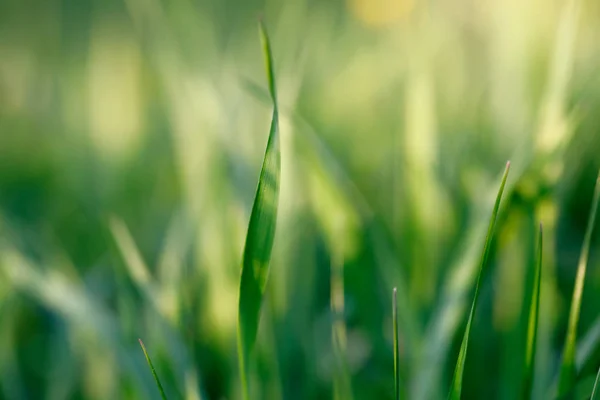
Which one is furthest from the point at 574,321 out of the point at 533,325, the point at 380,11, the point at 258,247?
the point at 380,11

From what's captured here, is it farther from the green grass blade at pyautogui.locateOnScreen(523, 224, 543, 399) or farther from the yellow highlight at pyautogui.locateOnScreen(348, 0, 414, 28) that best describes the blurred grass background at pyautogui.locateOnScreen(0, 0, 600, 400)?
the yellow highlight at pyautogui.locateOnScreen(348, 0, 414, 28)

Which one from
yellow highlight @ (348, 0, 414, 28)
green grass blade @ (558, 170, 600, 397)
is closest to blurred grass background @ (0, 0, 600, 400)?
green grass blade @ (558, 170, 600, 397)

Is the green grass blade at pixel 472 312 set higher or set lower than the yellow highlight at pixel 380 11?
lower

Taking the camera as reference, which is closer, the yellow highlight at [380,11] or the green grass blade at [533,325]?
the green grass blade at [533,325]

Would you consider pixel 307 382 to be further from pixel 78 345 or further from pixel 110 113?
pixel 110 113

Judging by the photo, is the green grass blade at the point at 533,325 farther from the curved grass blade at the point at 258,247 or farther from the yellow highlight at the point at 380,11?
the yellow highlight at the point at 380,11

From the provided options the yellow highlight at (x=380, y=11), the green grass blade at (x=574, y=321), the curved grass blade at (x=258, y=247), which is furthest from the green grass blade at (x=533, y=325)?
the yellow highlight at (x=380, y=11)

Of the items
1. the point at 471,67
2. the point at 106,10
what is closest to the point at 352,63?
the point at 471,67

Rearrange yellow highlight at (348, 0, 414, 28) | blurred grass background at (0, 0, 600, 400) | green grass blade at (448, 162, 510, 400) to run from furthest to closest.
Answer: yellow highlight at (348, 0, 414, 28) < blurred grass background at (0, 0, 600, 400) < green grass blade at (448, 162, 510, 400)
